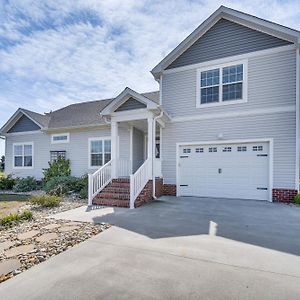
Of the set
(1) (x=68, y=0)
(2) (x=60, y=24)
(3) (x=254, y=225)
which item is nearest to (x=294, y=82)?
(3) (x=254, y=225)

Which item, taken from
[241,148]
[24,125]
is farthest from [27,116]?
[241,148]

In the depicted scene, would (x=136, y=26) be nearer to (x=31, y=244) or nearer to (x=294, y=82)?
(x=294, y=82)

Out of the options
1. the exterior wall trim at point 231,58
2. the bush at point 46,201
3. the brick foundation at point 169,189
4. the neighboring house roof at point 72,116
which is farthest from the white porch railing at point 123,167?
the exterior wall trim at point 231,58

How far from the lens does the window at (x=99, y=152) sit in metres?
12.7

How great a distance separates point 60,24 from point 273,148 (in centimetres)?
997

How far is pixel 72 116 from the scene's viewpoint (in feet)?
49.3

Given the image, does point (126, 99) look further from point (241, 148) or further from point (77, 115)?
point (77, 115)

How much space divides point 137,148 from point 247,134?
5.68 meters

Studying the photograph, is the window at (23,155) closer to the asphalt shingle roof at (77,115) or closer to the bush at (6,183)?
the bush at (6,183)

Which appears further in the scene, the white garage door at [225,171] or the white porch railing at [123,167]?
the white porch railing at [123,167]

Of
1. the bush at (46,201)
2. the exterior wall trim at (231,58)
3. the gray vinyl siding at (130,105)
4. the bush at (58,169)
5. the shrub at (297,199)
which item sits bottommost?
the bush at (46,201)

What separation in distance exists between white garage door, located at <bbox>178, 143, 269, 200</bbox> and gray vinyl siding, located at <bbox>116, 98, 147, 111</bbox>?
2.88 metres

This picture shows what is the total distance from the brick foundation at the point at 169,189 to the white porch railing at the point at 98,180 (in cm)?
269

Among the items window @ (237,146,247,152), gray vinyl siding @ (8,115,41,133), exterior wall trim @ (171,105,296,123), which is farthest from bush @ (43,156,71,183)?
window @ (237,146,247,152)
